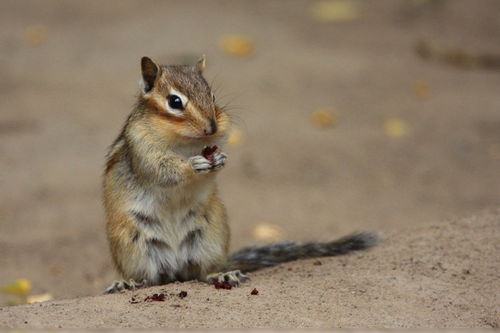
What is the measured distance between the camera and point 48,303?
4262 mm

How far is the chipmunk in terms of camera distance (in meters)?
4.46

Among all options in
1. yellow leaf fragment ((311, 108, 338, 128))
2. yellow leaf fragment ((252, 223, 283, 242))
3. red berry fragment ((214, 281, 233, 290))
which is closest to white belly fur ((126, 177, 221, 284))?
red berry fragment ((214, 281, 233, 290))

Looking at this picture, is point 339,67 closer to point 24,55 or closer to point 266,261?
point 24,55

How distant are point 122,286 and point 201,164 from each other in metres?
0.87

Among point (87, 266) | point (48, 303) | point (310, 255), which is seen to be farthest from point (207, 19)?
point (48, 303)

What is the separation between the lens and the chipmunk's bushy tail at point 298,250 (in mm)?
5230

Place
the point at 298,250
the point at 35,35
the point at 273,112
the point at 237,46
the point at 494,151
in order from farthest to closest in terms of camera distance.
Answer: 1. the point at 35,35
2. the point at 237,46
3. the point at 273,112
4. the point at 494,151
5. the point at 298,250

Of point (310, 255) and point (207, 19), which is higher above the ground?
point (207, 19)

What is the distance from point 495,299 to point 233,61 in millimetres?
6332

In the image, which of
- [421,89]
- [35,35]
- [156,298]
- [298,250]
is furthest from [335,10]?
[156,298]

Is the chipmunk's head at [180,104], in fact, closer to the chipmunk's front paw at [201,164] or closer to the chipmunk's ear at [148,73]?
the chipmunk's ear at [148,73]

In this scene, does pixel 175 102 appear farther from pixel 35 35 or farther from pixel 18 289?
pixel 35 35

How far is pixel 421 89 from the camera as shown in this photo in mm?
9727

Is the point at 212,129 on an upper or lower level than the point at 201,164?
upper
